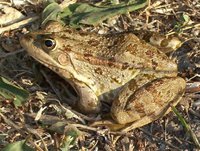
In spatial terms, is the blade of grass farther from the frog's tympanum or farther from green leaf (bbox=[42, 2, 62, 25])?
green leaf (bbox=[42, 2, 62, 25])

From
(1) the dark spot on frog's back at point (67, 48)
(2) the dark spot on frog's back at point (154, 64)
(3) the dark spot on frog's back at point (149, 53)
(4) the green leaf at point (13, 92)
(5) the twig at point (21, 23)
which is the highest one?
(1) the dark spot on frog's back at point (67, 48)

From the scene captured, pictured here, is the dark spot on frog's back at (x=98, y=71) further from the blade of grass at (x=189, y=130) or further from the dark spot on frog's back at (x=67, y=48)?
the blade of grass at (x=189, y=130)

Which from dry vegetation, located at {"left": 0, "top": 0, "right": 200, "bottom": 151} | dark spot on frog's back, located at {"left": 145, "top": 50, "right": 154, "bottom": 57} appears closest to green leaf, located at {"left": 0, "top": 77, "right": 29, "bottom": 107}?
dry vegetation, located at {"left": 0, "top": 0, "right": 200, "bottom": 151}

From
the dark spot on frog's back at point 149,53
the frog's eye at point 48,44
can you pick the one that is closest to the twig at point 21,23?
the frog's eye at point 48,44

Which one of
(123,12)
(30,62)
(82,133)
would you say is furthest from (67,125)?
(123,12)

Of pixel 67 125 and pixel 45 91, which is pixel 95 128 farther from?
pixel 45 91

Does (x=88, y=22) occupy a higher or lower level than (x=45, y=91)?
higher

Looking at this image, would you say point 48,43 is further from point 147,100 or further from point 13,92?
point 147,100
